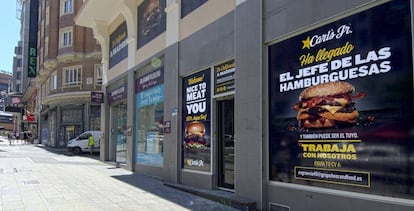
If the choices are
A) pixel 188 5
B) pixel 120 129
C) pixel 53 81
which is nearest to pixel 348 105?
pixel 188 5

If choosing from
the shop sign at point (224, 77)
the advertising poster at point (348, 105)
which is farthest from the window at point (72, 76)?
the advertising poster at point (348, 105)

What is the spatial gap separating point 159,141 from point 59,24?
30623 mm

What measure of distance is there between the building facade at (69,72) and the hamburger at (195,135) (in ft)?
86.0

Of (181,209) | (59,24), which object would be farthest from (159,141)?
(59,24)

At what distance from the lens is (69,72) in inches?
1495

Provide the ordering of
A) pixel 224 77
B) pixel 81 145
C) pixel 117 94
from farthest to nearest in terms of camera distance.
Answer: pixel 81 145 < pixel 117 94 < pixel 224 77

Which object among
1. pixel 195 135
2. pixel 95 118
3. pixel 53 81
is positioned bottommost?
pixel 195 135

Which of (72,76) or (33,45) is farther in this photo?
(33,45)

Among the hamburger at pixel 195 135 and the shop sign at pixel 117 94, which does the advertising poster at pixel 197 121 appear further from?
the shop sign at pixel 117 94

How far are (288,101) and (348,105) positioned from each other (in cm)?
133

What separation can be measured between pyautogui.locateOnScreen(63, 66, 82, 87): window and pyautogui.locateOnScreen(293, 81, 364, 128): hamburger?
109ft

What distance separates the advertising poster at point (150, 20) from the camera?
13258mm

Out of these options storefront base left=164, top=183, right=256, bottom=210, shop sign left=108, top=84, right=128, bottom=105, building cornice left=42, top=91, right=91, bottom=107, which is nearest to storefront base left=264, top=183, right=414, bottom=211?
storefront base left=164, top=183, right=256, bottom=210

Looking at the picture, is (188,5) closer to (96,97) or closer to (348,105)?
(348,105)
